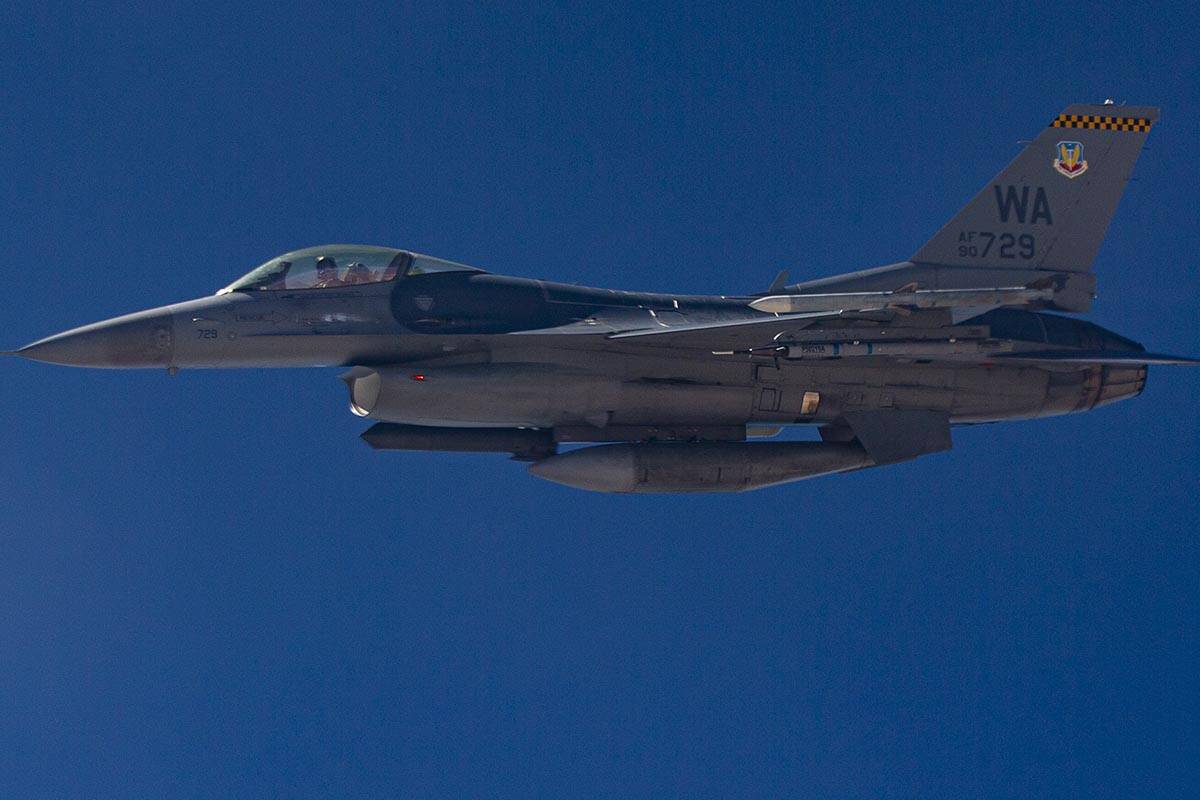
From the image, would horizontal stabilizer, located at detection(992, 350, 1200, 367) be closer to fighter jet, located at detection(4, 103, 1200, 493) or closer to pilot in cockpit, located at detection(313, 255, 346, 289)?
fighter jet, located at detection(4, 103, 1200, 493)

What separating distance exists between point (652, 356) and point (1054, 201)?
5283 mm

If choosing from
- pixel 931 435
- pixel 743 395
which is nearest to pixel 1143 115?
pixel 931 435

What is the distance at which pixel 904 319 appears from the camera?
16047 mm

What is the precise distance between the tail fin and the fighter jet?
239 mm

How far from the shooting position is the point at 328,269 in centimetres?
1573

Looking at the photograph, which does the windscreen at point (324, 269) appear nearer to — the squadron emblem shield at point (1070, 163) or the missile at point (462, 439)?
the missile at point (462, 439)

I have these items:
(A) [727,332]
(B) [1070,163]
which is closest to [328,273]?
(A) [727,332]

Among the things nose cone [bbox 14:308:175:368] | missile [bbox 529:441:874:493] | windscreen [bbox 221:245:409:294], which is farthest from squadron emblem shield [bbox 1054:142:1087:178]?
nose cone [bbox 14:308:175:368]

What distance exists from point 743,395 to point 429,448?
3.28 metres

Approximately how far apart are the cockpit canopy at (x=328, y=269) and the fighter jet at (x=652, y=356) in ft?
0.06

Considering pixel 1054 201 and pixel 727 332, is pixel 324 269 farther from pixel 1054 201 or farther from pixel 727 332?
pixel 1054 201

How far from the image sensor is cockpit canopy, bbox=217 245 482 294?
51.4 ft

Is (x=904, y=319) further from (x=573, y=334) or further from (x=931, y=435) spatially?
(x=573, y=334)

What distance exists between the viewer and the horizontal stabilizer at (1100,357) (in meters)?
16.6
